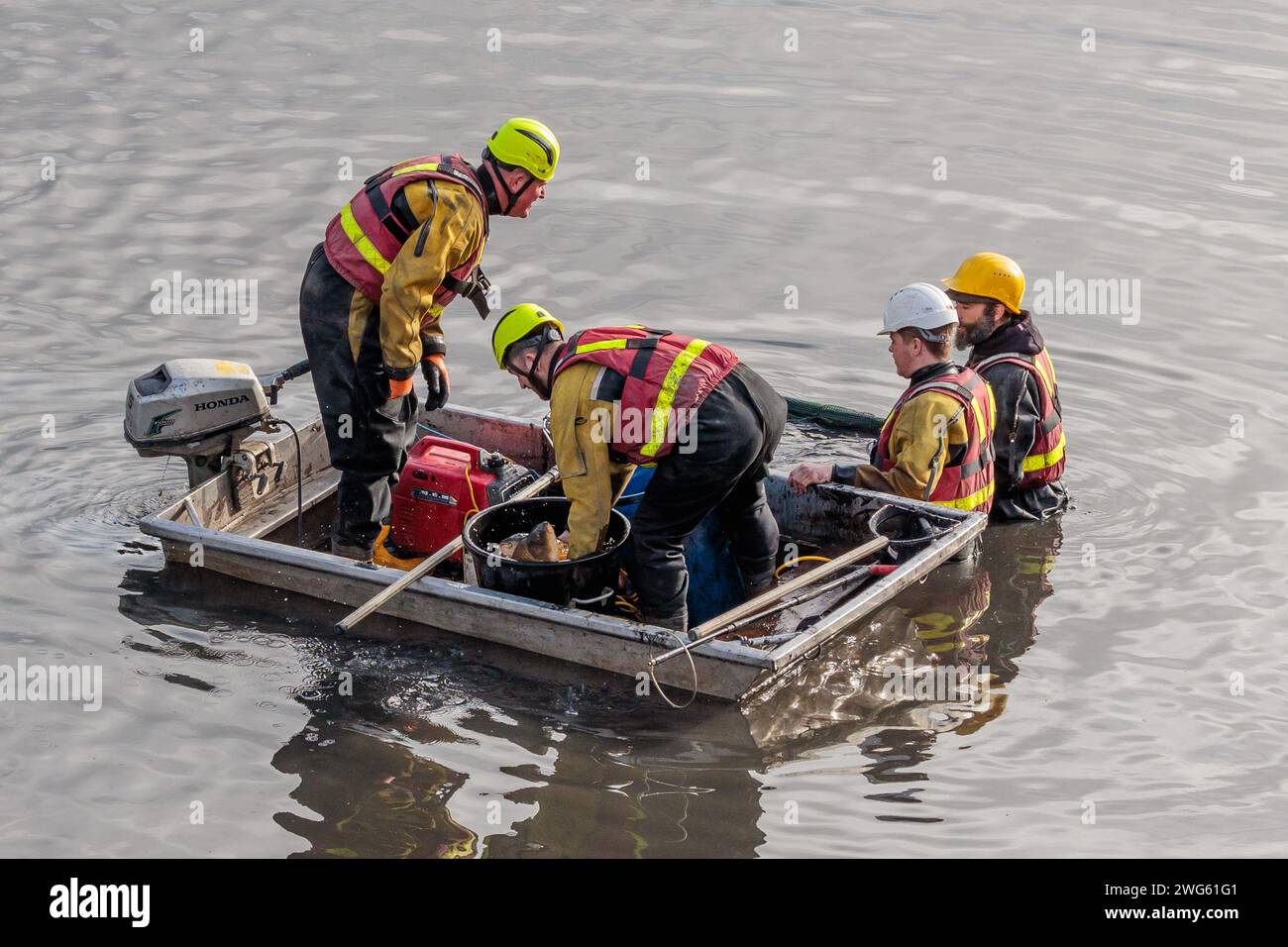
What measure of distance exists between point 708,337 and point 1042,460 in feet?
11.5

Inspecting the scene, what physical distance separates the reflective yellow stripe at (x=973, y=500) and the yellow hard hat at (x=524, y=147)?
2.49m

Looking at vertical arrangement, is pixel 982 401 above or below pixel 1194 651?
above

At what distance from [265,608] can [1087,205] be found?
8.59m

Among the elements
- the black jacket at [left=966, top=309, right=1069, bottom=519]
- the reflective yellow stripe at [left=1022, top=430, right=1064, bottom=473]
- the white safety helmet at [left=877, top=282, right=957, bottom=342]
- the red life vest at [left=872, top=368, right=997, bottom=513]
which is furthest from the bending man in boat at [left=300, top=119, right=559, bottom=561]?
the reflective yellow stripe at [left=1022, top=430, right=1064, bottom=473]

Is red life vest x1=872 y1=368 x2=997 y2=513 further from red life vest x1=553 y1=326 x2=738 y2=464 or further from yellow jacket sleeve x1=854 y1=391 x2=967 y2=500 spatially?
red life vest x1=553 y1=326 x2=738 y2=464

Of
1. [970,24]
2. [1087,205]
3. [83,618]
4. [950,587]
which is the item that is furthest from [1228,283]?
[83,618]

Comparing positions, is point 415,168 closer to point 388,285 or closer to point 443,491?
point 388,285

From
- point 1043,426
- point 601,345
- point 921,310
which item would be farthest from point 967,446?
point 601,345

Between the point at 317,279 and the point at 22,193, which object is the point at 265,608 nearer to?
the point at 317,279

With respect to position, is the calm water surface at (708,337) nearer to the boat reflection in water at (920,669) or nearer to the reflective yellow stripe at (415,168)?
the boat reflection in water at (920,669)

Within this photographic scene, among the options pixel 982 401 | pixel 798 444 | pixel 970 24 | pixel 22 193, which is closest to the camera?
pixel 982 401

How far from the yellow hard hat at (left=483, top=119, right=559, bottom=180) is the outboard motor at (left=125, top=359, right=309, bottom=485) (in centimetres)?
153

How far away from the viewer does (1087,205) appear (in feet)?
43.8

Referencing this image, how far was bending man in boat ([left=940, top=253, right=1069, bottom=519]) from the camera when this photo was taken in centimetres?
791
